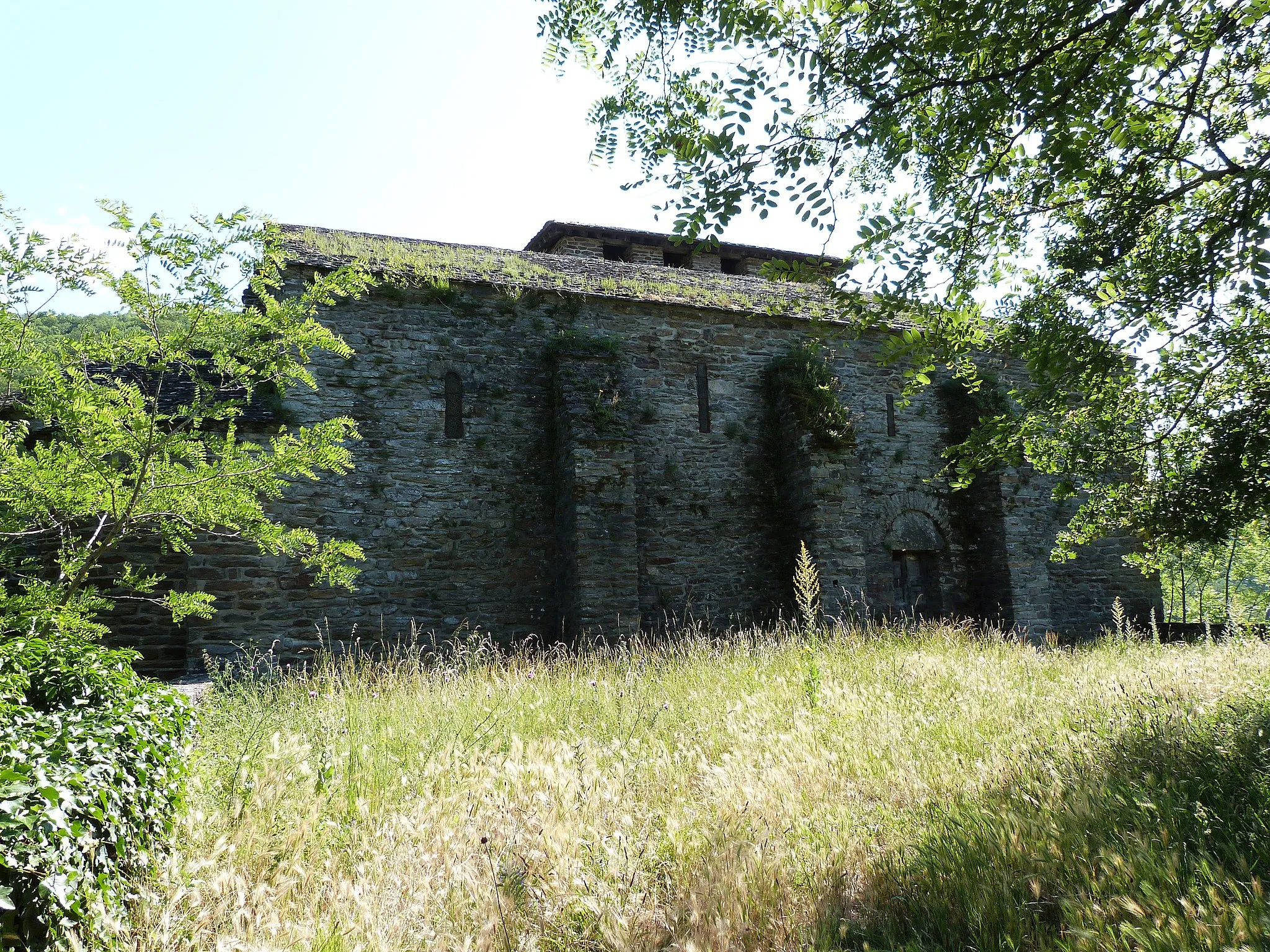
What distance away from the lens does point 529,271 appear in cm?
1277

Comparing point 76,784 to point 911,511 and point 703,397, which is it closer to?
point 703,397

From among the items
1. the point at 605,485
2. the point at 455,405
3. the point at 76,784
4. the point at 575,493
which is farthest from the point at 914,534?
the point at 76,784

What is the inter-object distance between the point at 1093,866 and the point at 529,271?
11769 mm

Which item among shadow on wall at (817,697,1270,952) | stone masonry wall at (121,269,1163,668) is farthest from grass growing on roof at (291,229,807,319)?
shadow on wall at (817,697,1270,952)

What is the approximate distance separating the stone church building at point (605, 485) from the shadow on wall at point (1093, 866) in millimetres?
6865

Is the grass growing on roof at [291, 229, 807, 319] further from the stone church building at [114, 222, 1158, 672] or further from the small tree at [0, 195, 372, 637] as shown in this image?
the small tree at [0, 195, 372, 637]

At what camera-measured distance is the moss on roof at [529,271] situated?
1163cm

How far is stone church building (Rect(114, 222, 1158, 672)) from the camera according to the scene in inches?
415

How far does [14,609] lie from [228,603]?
5.24m

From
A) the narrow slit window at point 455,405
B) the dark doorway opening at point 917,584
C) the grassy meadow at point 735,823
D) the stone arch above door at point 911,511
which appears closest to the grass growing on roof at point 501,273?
the narrow slit window at point 455,405

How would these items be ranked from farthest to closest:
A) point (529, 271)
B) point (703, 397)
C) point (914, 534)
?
point (914, 534)
point (703, 397)
point (529, 271)

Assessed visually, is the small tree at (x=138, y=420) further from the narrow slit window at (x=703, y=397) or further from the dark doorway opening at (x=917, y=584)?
the dark doorway opening at (x=917, y=584)

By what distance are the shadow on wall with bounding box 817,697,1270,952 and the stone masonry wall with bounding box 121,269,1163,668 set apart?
7.36 m

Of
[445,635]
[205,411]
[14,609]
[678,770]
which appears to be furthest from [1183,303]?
[445,635]
